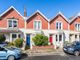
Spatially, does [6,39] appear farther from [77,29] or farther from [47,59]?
[77,29]

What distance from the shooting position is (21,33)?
3231 centimetres

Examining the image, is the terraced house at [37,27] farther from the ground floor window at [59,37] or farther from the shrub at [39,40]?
the shrub at [39,40]

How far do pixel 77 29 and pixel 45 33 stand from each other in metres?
8.09

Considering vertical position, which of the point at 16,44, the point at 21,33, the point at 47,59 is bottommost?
the point at 47,59

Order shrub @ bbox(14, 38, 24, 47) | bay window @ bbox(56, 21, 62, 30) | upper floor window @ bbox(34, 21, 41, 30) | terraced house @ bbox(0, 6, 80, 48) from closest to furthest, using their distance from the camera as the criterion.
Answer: shrub @ bbox(14, 38, 24, 47) < terraced house @ bbox(0, 6, 80, 48) < upper floor window @ bbox(34, 21, 41, 30) < bay window @ bbox(56, 21, 62, 30)

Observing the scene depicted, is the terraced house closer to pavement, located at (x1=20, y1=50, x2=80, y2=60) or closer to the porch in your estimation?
the porch

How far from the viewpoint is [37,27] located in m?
34.1

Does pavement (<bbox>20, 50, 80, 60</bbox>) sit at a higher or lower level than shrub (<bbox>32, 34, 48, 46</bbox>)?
lower

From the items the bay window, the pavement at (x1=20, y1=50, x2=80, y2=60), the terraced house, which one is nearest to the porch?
the terraced house

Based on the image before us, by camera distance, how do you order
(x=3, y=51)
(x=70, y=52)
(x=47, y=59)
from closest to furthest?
(x=3, y=51), (x=47, y=59), (x=70, y=52)

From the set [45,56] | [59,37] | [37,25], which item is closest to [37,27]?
[37,25]

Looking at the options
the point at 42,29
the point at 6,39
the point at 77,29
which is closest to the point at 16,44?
the point at 6,39

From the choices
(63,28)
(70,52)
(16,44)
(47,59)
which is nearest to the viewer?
(47,59)

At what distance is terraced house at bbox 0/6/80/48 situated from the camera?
104 ft
